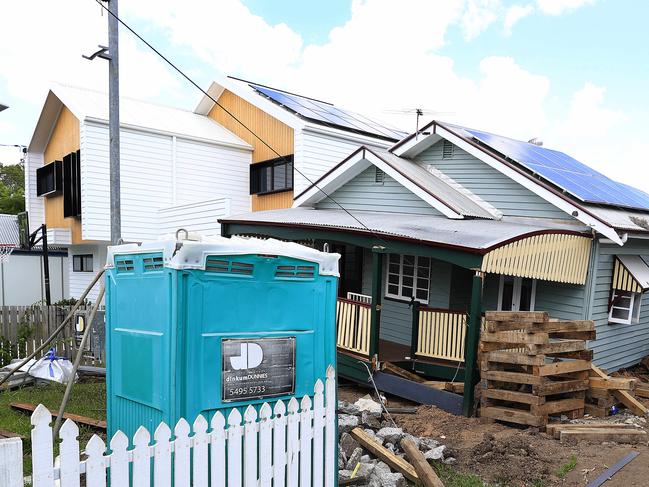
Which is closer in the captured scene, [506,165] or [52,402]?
[52,402]

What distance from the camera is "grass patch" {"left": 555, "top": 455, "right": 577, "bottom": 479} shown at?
5.43 m

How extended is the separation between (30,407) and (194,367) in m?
4.62

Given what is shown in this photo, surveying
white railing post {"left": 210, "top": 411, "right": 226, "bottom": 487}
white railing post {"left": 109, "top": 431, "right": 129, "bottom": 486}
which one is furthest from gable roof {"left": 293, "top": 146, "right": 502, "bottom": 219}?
white railing post {"left": 109, "top": 431, "right": 129, "bottom": 486}

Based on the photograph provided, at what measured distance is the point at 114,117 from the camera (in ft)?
28.6

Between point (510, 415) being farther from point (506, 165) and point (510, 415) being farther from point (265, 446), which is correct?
point (506, 165)

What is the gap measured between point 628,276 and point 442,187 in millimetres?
4263

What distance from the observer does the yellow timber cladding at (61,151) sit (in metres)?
16.7

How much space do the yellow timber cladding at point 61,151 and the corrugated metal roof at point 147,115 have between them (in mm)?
761

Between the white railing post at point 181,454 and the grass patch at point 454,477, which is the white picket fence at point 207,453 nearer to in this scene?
the white railing post at point 181,454

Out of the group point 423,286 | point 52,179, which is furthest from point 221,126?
point 423,286

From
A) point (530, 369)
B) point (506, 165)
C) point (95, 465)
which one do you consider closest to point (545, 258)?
point (530, 369)

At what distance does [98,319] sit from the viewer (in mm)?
7555

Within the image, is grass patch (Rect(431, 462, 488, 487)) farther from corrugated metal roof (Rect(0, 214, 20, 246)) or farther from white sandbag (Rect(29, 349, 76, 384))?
corrugated metal roof (Rect(0, 214, 20, 246))

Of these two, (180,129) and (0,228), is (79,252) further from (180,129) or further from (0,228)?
(0,228)
